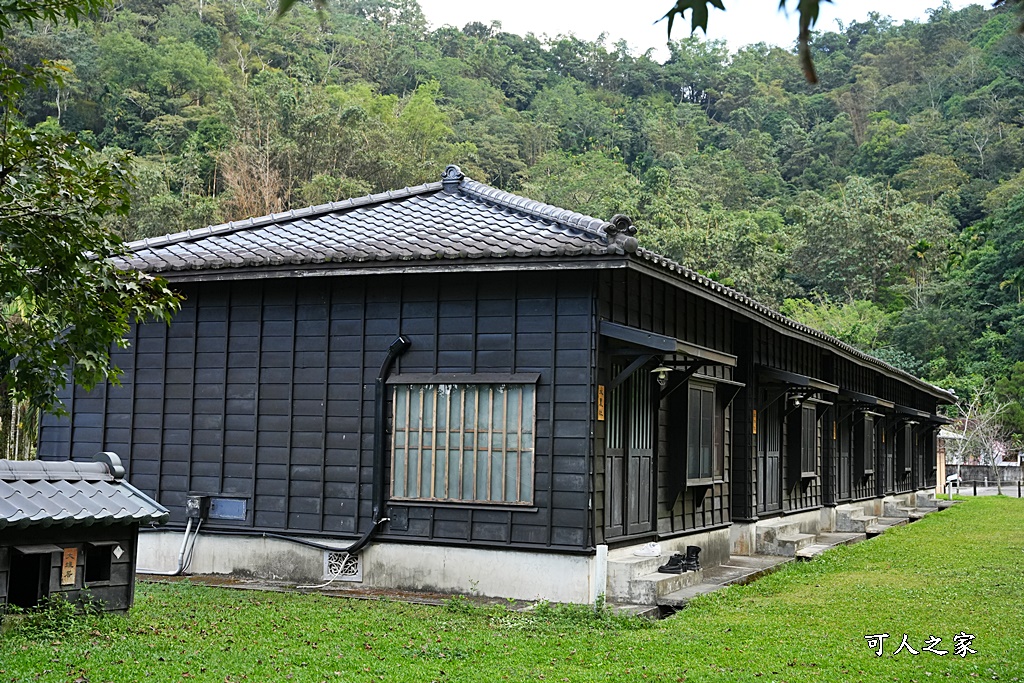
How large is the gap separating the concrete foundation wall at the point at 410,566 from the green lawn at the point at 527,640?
2.25ft

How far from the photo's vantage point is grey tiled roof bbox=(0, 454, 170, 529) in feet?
27.4

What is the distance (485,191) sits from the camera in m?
13.8

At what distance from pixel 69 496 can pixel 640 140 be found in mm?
72540

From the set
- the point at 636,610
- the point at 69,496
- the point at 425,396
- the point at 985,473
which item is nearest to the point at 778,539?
the point at 636,610

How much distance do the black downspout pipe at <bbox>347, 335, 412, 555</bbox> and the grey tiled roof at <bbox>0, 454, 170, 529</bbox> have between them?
10.9 feet

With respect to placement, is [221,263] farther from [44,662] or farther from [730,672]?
[730,672]

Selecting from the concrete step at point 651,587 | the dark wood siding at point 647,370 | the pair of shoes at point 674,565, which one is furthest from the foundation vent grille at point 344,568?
the pair of shoes at point 674,565

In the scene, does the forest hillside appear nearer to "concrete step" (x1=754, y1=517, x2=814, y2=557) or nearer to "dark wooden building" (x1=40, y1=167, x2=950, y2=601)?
"dark wooden building" (x1=40, y1=167, x2=950, y2=601)

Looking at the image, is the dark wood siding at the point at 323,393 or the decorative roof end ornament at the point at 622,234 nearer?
the decorative roof end ornament at the point at 622,234

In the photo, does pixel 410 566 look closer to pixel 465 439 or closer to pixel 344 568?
pixel 344 568

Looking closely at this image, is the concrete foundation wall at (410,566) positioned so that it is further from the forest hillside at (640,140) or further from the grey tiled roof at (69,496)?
the forest hillside at (640,140)

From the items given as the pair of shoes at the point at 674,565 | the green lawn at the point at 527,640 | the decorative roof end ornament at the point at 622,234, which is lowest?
the green lawn at the point at 527,640

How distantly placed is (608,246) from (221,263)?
477 cm

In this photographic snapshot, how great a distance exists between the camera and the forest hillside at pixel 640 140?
47.8m
